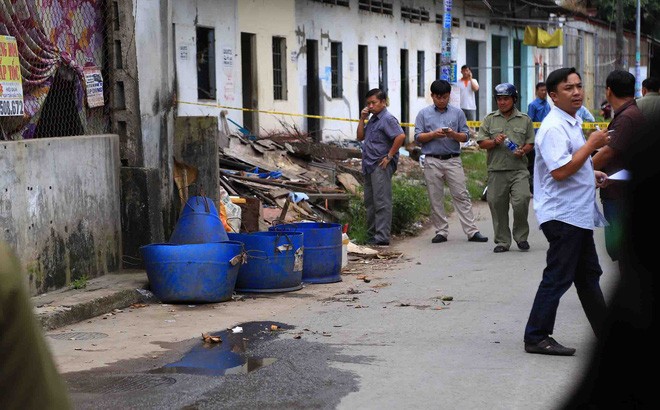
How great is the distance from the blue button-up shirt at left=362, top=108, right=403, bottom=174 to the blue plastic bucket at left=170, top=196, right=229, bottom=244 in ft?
11.0

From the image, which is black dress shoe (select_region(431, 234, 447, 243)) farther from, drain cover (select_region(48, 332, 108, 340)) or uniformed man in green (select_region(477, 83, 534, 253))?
drain cover (select_region(48, 332, 108, 340))

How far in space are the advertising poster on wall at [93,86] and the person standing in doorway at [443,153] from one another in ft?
14.2

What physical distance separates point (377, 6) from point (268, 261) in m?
17.8

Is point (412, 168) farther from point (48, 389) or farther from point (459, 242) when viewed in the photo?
point (48, 389)

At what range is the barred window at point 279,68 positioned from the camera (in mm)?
22047

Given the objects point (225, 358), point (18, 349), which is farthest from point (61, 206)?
point (18, 349)

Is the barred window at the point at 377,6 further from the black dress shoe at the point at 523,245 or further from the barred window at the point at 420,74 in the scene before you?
the black dress shoe at the point at 523,245

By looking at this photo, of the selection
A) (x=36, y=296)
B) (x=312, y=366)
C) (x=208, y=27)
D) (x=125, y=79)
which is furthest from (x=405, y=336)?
(x=208, y=27)

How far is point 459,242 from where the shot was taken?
45.9ft

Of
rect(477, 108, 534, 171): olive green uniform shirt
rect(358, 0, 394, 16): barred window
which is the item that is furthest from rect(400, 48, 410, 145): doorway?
rect(477, 108, 534, 171): olive green uniform shirt

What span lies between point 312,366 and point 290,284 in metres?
3.11

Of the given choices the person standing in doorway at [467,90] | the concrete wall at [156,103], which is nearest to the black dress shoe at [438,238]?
the concrete wall at [156,103]

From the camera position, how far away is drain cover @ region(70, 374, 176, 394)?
6833 mm

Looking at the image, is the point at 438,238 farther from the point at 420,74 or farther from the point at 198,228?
the point at 420,74
